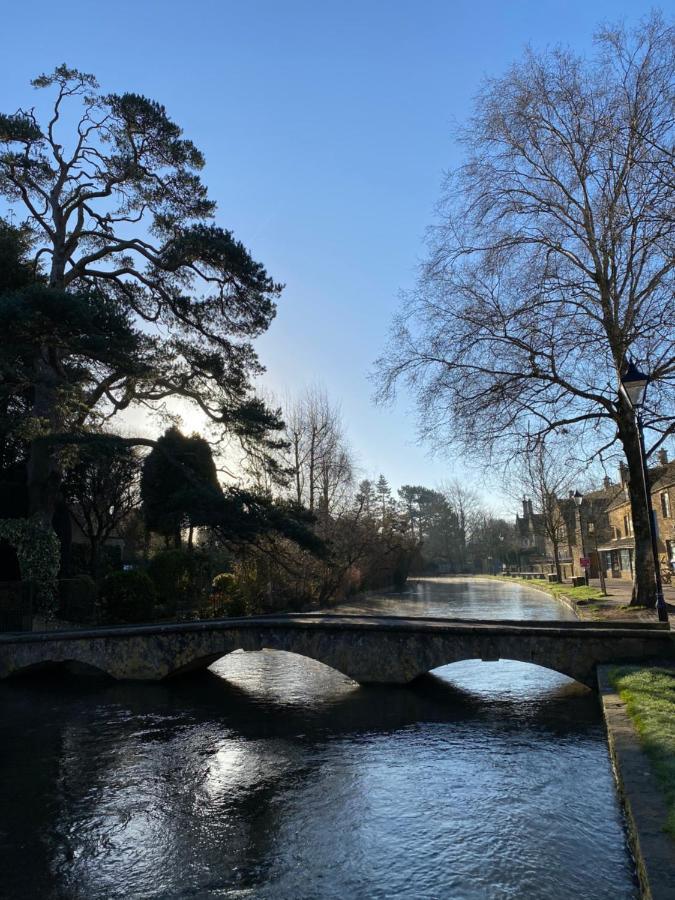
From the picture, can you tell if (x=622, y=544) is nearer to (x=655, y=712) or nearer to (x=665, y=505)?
(x=665, y=505)

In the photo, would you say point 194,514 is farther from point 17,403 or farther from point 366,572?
point 366,572

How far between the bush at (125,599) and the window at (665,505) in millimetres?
30989

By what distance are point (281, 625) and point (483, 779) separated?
8.01 metres

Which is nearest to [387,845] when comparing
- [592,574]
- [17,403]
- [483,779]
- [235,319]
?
[483,779]

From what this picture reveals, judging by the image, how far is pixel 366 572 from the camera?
4566 cm

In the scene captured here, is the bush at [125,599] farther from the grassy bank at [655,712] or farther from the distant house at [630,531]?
the distant house at [630,531]

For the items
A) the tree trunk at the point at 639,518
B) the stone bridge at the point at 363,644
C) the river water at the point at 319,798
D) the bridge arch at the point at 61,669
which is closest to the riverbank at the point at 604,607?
the tree trunk at the point at 639,518

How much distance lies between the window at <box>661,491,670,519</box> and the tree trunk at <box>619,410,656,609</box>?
22786 mm

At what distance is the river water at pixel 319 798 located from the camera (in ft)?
20.7

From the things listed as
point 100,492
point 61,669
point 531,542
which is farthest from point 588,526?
point 61,669

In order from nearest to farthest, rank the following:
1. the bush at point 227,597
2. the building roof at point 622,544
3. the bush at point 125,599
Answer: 1. the bush at point 125,599
2. the bush at point 227,597
3. the building roof at point 622,544

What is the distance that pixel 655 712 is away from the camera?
339 inches

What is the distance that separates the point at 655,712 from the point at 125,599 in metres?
19.0

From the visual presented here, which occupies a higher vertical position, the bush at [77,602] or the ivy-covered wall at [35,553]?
the ivy-covered wall at [35,553]
